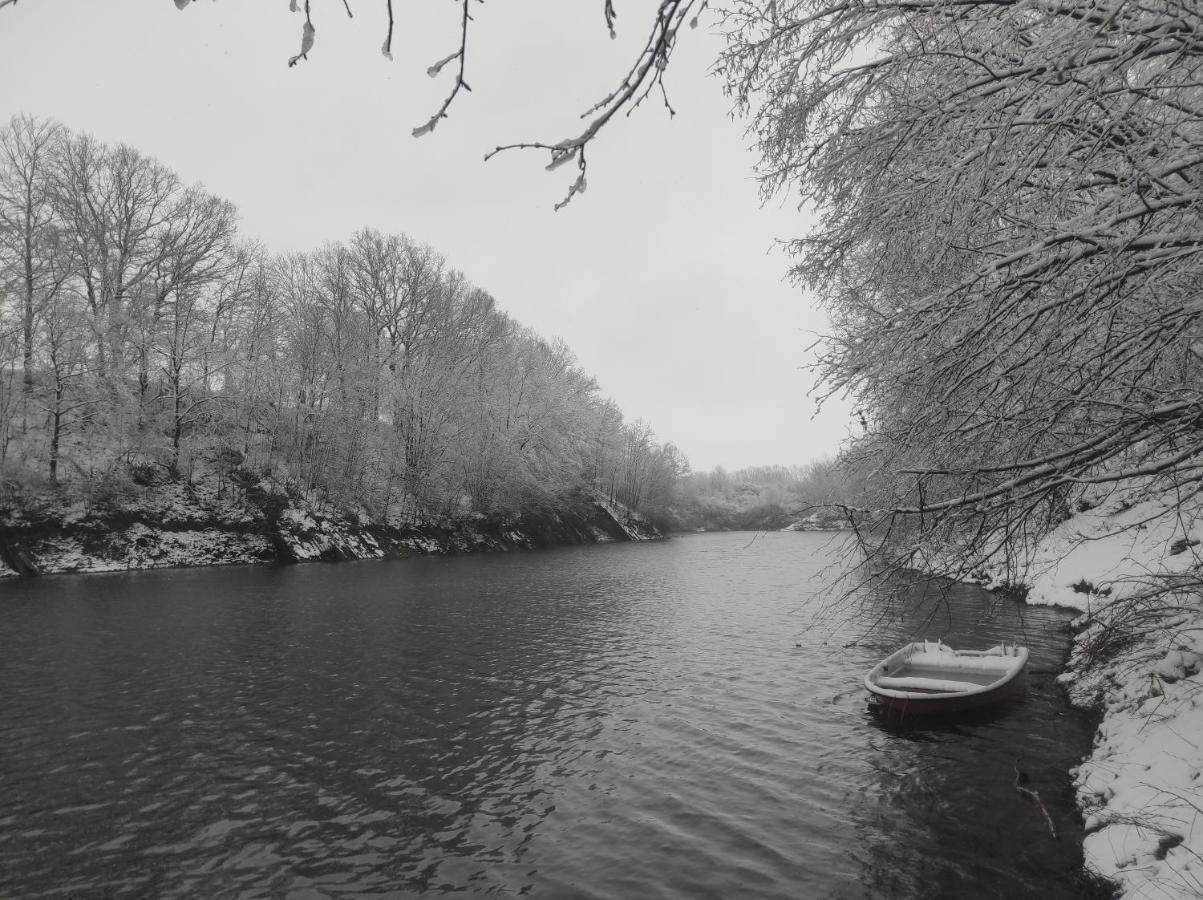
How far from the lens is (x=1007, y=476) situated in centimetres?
525

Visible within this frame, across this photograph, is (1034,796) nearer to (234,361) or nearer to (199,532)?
(199,532)

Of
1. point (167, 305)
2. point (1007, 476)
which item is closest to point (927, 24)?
point (1007, 476)

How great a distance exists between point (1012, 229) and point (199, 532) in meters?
34.9

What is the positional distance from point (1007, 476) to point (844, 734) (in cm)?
634

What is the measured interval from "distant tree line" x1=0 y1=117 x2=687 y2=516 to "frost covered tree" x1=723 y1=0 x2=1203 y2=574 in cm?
3297

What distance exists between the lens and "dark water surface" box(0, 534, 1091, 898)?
6.30 m

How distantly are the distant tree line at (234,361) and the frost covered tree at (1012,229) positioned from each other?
32974 mm

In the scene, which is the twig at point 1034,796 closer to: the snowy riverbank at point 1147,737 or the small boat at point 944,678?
the snowy riverbank at point 1147,737

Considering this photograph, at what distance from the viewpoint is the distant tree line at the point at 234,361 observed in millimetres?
27703

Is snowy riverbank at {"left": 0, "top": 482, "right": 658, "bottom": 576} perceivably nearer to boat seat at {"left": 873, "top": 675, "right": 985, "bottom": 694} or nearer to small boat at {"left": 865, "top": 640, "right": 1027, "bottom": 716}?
small boat at {"left": 865, "top": 640, "right": 1027, "bottom": 716}

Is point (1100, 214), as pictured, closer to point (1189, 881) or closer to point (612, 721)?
point (1189, 881)

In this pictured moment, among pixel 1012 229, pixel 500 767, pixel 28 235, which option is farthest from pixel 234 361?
pixel 1012 229

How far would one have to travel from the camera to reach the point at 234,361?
3566cm

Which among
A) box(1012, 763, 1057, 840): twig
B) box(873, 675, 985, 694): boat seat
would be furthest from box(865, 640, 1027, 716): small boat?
box(1012, 763, 1057, 840): twig
